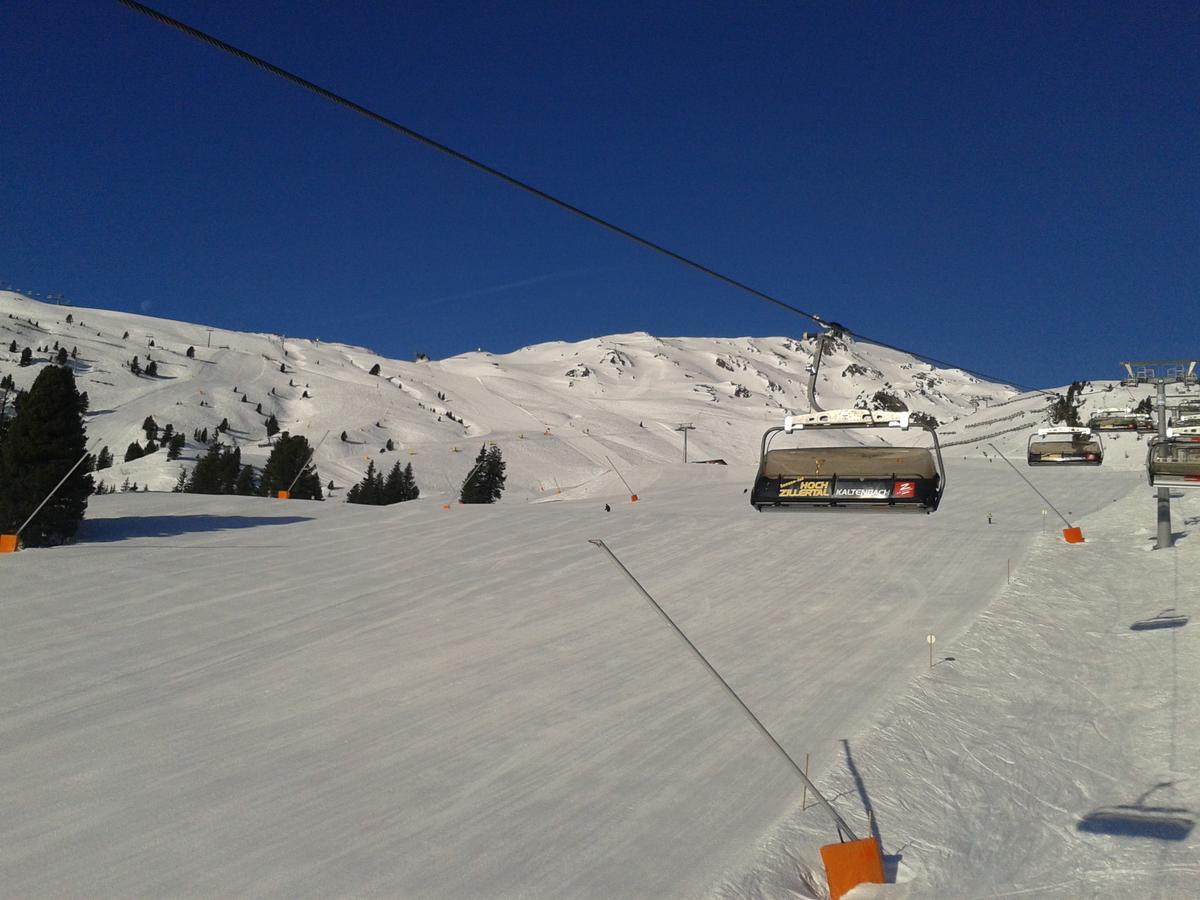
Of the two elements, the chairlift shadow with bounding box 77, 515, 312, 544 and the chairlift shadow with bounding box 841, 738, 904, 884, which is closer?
the chairlift shadow with bounding box 841, 738, 904, 884

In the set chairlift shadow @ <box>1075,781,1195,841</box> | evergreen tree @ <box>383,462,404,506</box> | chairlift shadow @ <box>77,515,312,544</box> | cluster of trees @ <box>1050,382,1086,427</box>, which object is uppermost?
cluster of trees @ <box>1050,382,1086,427</box>

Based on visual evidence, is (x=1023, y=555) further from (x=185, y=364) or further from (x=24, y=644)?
(x=185, y=364)

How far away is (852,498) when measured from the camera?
45.9 feet

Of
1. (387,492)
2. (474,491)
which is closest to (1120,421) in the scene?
(474,491)

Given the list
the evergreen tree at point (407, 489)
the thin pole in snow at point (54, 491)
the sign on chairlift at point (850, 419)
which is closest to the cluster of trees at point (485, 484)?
the evergreen tree at point (407, 489)

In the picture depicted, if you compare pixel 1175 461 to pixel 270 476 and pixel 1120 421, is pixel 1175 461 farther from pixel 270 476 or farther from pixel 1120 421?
pixel 270 476

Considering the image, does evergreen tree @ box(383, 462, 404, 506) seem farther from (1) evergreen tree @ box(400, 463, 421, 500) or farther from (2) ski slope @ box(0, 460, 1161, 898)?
(2) ski slope @ box(0, 460, 1161, 898)

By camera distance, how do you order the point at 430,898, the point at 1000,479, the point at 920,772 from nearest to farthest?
the point at 430,898, the point at 920,772, the point at 1000,479

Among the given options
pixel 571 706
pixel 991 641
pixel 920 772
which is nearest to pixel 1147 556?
pixel 991 641

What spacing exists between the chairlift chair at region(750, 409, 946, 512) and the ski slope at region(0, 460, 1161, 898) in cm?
476

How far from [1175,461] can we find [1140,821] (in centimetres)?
1226

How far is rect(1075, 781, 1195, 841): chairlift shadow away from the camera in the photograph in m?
11.8

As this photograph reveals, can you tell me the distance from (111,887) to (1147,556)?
3314 centimetres

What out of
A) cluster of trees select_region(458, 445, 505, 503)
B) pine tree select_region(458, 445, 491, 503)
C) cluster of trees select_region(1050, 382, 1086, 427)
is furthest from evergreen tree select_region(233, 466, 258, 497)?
cluster of trees select_region(1050, 382, 1086, 427)
